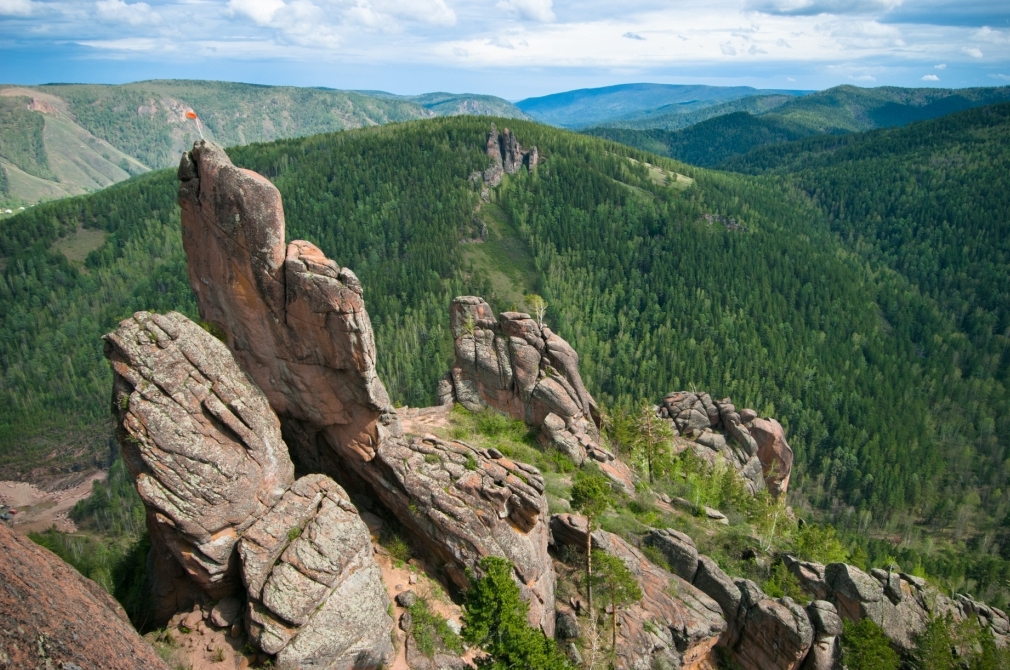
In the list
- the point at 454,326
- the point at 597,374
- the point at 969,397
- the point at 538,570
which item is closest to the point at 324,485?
the point at 538,570

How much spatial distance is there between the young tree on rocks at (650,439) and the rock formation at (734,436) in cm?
925

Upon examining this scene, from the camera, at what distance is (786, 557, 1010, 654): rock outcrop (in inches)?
1531

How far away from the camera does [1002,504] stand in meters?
141

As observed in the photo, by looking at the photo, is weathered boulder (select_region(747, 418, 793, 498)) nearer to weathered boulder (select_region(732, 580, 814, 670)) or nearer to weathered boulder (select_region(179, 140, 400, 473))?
weathered boulder (select_region(732, 580, 814, 670))

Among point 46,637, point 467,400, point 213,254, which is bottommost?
point 467,400

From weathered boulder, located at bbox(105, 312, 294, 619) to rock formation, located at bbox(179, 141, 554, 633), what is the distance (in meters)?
2.70

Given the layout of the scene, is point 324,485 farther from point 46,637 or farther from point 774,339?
point 774,339

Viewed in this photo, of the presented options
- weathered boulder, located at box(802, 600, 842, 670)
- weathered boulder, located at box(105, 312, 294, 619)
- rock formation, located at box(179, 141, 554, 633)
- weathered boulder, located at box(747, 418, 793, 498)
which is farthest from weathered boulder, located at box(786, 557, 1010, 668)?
weathered boulder, located at box(105, 312, 294, 619)

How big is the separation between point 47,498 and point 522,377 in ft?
547

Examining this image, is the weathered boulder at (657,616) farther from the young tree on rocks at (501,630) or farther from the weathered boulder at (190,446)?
the weathered boulder at (190,446)

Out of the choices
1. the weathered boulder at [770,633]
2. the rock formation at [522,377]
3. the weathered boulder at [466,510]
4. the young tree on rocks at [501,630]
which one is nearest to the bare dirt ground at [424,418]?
the rock formation at [522,377]

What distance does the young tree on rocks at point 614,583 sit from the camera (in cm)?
3095

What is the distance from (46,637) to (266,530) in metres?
10.5

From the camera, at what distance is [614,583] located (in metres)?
31.2
